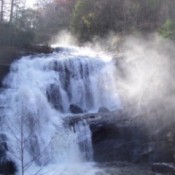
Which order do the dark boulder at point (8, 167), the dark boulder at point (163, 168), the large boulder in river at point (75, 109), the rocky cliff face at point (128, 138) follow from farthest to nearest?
the large boulder in river at point (75, 109), the rocky cliff face at point (128, 138), the dark boulder at point (8, 167), the dark boulder at point (163, 168)

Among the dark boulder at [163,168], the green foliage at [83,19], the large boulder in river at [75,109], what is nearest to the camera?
the dark boulder at [163,168]

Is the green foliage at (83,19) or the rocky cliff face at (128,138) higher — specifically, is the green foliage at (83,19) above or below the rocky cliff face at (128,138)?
above

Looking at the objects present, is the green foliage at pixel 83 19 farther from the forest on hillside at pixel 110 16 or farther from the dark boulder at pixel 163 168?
the dark boulder at pixel 163 168

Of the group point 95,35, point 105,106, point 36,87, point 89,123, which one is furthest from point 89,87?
point 95,35

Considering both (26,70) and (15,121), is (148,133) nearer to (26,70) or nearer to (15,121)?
(15,121)

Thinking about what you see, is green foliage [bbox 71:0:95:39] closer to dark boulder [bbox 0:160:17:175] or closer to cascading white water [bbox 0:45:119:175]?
cascading white water [bbox 0:45:119:175]

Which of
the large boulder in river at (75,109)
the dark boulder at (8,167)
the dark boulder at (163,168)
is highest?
the large boulder in river at (75,109)

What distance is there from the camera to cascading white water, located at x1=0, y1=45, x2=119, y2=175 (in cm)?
2512

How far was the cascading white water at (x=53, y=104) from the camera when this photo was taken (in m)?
25.1

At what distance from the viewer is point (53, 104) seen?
30516 millimetres

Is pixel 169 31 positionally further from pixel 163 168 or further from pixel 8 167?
pixel 8 167

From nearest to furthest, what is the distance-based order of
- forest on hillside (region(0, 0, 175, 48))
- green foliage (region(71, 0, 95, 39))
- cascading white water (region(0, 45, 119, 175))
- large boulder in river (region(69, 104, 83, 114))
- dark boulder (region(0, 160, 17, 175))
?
1. dark boulder (region(0, 160, 17, 175))
2. cascading white water (region(0, 45, 119, 175))
3. large boulder in river (region(69, 104, 83, 114))
4. forest on hillside (region(0, 0, 175, 48))
5. green foliage (region(71, 0, 95, 39))

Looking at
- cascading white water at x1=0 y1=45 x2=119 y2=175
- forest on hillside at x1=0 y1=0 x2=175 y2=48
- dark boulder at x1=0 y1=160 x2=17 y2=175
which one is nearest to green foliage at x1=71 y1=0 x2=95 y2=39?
forest on hillside at x1=0 y1=0 x2=175 y2=48

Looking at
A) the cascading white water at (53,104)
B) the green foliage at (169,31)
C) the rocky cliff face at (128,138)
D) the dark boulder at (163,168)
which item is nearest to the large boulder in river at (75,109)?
the cascading white water at (53,104)
